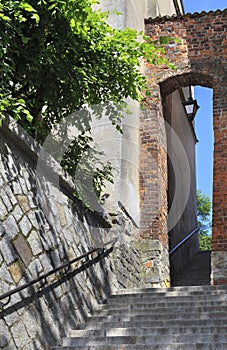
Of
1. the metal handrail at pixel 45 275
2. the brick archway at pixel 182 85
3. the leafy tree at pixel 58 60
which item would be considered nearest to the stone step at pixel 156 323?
the metal handrail at pixel 45 275

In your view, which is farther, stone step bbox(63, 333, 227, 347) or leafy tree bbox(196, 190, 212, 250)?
leafy tree bbox(196, 190, 212, 250)

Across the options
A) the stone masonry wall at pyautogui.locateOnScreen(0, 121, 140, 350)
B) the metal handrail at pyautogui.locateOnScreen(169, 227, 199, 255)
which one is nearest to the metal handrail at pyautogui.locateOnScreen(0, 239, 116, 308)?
the stone masonry wall at pyautogui.locateOnScreen(0, 121, 140, 350)

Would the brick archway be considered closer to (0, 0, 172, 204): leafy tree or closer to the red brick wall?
the red brick wall

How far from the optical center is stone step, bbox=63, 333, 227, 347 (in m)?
4.61

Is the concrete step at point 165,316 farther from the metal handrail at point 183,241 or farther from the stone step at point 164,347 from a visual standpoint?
the metal handrail at point 183,241

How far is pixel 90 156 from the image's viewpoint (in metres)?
7.04

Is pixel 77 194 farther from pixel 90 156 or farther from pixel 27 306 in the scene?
pixel 27 306

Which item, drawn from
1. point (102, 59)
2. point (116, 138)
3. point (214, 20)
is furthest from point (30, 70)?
point (214, 20)

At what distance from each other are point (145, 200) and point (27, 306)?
4947 millimetres

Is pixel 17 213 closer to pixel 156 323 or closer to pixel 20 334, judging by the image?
pixel 20 334

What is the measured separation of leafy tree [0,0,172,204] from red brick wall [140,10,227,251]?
311 centimetres

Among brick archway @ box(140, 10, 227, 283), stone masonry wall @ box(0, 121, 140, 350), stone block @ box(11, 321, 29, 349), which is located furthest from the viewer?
brick archway @ box(140, 10, 227, 283)

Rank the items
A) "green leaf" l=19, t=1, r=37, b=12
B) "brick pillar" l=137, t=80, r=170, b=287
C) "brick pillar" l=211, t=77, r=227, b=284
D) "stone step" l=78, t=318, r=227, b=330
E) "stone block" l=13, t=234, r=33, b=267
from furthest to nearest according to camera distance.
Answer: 1. "brick pillar" l=137, t=80, r=170, b=287
2. "brick pillar" l=211, t=77, r=227, b=284
3. "stone step" l=78, t=318, r=227, b=330
4. "green leaf" l=19, t=1, r=37, b=12
5. "stone block" l=13, t=234, r=33, b=267

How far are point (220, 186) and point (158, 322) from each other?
4.11 m
